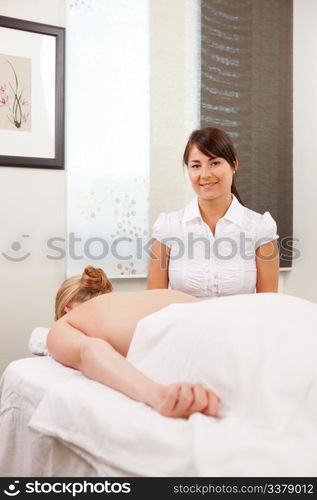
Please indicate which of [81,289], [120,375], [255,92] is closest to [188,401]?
[120,375]

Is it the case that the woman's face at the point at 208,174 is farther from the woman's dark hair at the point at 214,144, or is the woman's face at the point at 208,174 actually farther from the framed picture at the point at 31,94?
the framed picture at the point at 31,94

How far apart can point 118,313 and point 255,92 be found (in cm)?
193

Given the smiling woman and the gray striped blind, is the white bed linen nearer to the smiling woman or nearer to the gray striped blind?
the smiling woman

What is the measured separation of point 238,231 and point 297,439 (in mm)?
1371

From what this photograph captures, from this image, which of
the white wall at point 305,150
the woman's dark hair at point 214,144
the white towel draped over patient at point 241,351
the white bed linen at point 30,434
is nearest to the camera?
the white towel draped over patient at point 241,351

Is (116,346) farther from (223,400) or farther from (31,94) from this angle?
(31,94)

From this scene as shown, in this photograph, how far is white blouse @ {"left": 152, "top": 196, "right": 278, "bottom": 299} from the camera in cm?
225

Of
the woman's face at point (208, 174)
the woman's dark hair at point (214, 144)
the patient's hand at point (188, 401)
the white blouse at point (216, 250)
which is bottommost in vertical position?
the patient's hand at point (188, 401)

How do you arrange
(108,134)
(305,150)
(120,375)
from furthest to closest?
(305,150) → (108,134) → (120,375)

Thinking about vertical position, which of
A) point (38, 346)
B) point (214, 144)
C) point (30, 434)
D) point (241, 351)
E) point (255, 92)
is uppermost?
point (255, 92)

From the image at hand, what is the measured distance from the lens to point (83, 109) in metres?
2.51

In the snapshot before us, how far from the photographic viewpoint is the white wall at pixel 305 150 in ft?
10.3

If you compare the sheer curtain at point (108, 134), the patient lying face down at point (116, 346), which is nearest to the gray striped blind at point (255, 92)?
the sheer curtain at point (108, 134)

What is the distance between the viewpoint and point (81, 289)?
1815 mm
